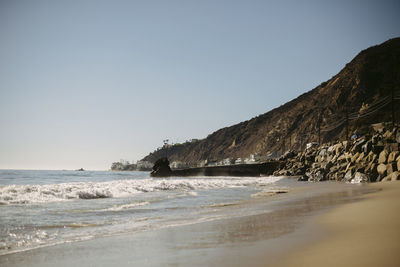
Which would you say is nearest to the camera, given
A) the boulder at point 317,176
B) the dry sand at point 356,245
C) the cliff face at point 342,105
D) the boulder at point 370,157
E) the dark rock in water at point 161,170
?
the dry sand at point 356,245

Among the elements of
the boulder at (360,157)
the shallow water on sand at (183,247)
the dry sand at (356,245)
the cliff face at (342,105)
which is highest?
the cliff face at (342,105)

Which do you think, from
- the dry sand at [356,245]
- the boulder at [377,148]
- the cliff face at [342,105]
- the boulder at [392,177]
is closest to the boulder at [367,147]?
Result: the boulder at [377,148]

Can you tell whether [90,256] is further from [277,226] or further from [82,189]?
[82,189]

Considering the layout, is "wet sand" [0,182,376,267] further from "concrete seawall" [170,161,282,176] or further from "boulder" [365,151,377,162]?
"concrete seawall" [170,161,282,176]

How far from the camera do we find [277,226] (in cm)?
681

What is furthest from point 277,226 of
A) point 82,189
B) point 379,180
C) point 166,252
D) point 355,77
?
point 355,77

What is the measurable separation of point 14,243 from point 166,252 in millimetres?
3246

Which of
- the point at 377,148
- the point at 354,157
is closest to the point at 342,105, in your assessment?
the point at 354,157

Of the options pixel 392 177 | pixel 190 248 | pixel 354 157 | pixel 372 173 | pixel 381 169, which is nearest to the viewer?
pixel 190 248

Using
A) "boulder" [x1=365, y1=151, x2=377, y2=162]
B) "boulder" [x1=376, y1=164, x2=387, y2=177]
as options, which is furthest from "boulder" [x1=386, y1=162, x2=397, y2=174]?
"boulder" [x1=365, y1=151, x2=377, y2=162]

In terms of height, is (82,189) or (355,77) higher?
(355,77)

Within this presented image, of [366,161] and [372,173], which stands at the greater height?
[366,161]

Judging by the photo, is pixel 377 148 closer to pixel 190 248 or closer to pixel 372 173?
pixel 372 173

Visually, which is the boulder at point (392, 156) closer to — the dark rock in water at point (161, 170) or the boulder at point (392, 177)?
the boulder at point (392, 177)
